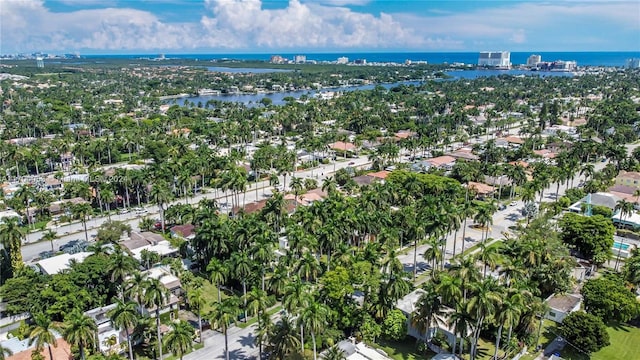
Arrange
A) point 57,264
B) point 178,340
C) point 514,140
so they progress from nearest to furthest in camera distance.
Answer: point 178,340, point 57,264, point 514,140

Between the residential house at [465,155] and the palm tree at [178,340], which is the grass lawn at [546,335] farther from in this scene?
the residential house at [465,155]

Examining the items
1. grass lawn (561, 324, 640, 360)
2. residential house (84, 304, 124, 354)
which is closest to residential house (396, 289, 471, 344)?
grass lawn (561, 324, 640, 360)

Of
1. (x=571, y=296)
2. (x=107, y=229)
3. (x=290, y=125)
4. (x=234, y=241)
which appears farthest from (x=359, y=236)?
(x=290, y=125)

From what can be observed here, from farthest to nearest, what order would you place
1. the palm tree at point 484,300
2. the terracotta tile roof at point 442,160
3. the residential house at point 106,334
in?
the terracotta tile roof at point 442,160 → the residential house at point 106,334 → the palm tree at point 484,300

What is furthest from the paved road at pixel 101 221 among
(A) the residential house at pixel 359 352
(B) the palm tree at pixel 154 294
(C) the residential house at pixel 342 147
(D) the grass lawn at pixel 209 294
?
(A) the residential house at pixel 359 352

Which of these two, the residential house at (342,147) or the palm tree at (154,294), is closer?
the palm tree at (154,294)

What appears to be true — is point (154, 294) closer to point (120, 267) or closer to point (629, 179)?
point (120, 267)

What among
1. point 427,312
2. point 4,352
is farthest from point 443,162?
point 4,352
